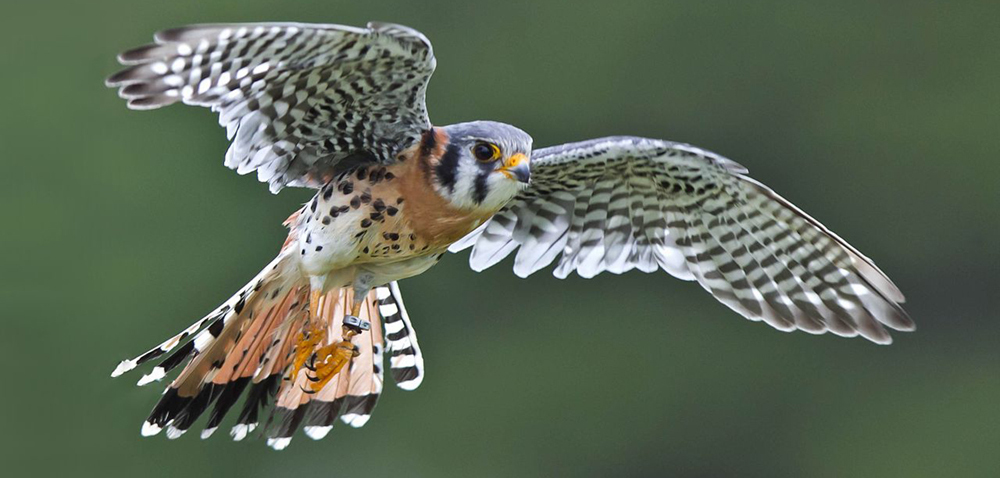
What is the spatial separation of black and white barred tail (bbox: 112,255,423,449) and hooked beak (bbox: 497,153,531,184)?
2.88 feet

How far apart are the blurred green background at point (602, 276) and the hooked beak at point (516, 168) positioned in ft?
23.3

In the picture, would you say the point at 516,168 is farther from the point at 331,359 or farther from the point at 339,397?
the point at 339,397

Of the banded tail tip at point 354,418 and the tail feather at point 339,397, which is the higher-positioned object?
the tail feather at point 339,397

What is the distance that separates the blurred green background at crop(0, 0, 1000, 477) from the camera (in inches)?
553

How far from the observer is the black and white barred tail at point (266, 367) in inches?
221

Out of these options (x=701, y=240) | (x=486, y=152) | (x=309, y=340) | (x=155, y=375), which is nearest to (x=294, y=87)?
(x=486, y=152)

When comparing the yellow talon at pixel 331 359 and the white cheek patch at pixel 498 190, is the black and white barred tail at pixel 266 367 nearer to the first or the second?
the yellow talon at pixel 331 359

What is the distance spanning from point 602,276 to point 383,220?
10.9m

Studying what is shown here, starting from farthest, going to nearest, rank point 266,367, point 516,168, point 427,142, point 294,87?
1. point 266,367
2. point 427,142
3. point 516,168
4. point 294,87

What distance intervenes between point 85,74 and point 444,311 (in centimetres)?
397

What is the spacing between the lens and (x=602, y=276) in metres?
16.1

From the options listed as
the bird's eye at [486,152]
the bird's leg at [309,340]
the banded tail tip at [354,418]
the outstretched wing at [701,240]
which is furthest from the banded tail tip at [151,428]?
the bird's eye at [486,152]

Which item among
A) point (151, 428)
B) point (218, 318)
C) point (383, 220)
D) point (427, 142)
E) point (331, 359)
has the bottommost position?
point (151, 428)

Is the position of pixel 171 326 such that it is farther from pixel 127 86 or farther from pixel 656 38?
pixel 127 86
